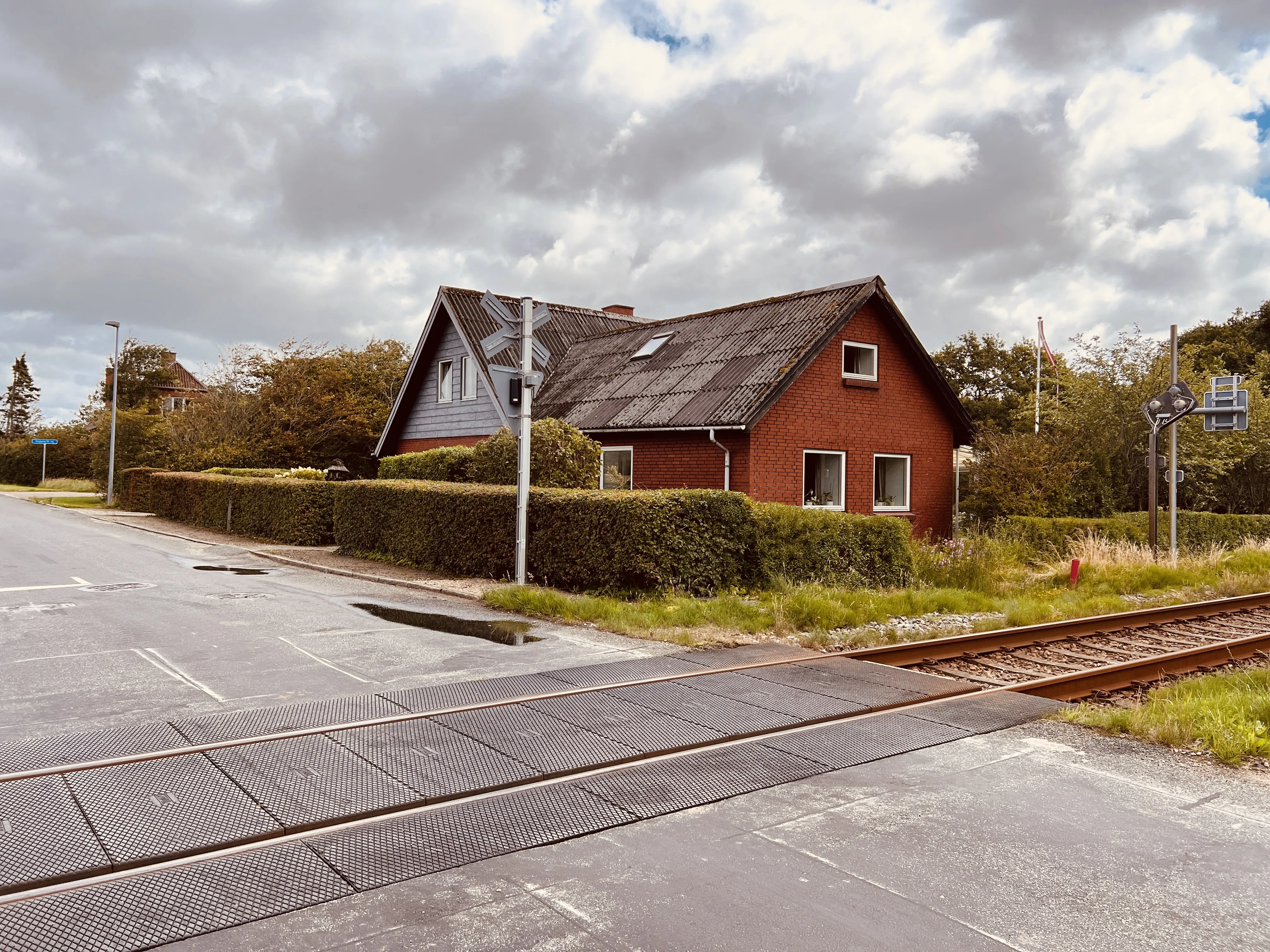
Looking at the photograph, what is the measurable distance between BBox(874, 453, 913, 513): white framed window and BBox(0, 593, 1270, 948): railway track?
13.0 metres

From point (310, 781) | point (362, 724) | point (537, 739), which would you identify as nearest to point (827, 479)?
point (537, 739)

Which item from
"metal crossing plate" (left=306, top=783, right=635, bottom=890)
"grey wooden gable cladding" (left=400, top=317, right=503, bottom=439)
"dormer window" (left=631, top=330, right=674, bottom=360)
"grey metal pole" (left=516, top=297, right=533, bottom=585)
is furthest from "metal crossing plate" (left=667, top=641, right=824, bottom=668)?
"grey wooden gable cladding" (left=400, top=317, right=503, bottom=439)

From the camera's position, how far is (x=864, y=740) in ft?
20.7

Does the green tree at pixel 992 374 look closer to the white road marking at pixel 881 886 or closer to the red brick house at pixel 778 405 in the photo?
the red brick house at pixel 778 405

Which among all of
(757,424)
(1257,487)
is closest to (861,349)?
(757,424)

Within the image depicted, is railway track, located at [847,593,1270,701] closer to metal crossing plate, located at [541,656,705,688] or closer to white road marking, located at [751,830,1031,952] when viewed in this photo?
metal crossing plate, located at [541,656,705,688]

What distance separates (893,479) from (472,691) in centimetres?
1672

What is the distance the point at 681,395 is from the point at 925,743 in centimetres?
1483

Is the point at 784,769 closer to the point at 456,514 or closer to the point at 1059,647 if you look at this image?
the point at 1059,647

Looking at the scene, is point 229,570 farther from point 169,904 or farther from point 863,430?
point 169,904

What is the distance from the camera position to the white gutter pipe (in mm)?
18812

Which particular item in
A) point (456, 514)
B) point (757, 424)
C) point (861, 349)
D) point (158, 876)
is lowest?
point (158, 876)

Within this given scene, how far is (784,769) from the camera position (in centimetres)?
570

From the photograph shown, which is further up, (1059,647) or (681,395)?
(681,395)
